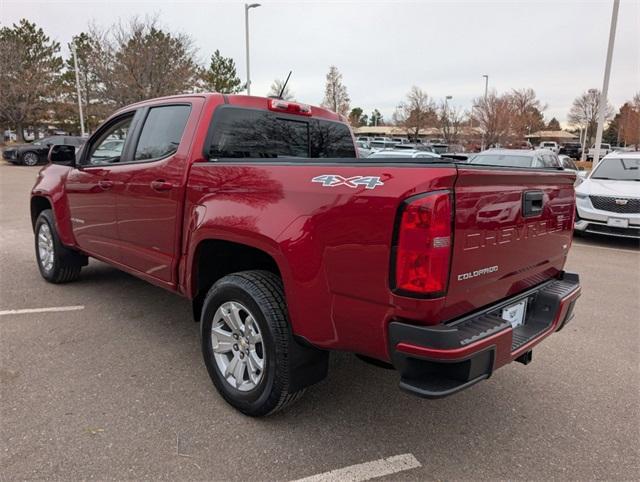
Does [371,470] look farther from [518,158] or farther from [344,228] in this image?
[518,158]

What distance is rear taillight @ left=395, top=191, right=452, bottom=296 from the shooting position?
6.70ft

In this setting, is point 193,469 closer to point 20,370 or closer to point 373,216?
point 373,216

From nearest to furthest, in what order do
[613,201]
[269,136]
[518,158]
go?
1. [269,136]
2. [613,201]
3. [518,158]

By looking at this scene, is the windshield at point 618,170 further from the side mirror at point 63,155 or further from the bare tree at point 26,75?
the bare tree at point 26,75

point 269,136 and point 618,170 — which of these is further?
point 618,170

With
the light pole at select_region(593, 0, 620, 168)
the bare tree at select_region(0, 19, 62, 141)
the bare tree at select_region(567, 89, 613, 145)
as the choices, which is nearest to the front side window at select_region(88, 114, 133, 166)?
the light pole at select_region(593, 0, 620, 168)

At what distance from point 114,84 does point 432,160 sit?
28.9 metres

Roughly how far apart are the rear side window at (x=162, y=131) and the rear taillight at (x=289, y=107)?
0.64 meters

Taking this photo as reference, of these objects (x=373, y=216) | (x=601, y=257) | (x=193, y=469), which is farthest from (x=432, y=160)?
(x=601, y=257)

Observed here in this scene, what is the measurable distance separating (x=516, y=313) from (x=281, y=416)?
4.99 ft

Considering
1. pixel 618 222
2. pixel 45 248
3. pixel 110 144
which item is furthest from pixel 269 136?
pixel 618 222

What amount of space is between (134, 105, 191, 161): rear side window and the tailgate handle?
7.62 ft

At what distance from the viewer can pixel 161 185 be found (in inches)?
134

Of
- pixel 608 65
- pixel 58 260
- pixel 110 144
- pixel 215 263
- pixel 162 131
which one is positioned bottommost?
pixel 58 260
